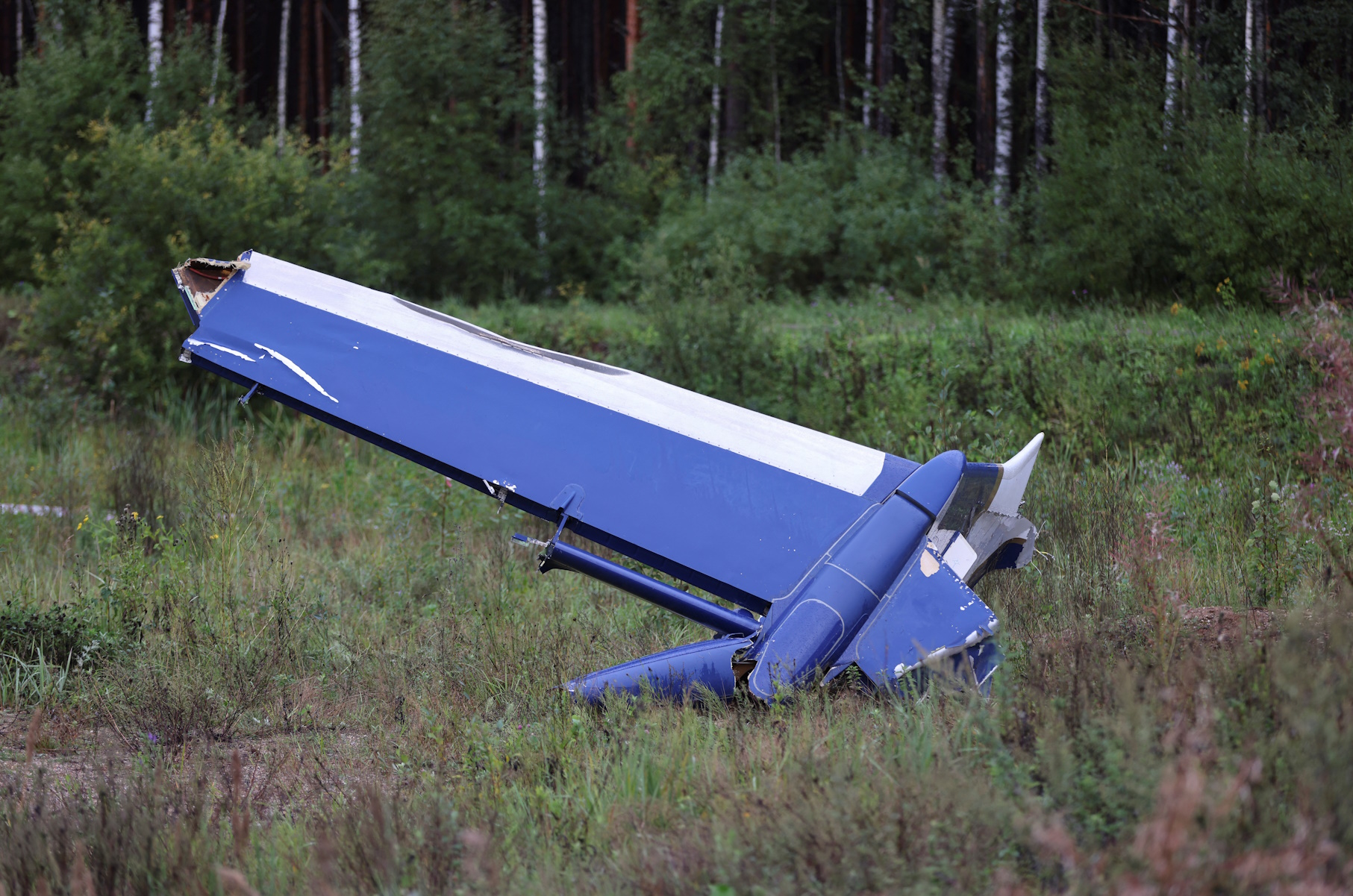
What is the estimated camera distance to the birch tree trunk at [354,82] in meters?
15.5

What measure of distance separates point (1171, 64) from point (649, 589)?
42.5 feet

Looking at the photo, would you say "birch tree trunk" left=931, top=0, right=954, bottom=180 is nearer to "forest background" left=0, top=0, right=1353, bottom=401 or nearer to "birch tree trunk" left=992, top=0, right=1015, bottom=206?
"forest background" left=0, top=0, right=1353, bottom=401

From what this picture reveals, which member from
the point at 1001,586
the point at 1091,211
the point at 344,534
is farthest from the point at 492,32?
the point at 1001,586

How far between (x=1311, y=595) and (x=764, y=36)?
19037mm

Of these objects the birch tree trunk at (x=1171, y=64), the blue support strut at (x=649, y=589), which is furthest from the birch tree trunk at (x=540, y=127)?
the blue support strut at (x=649, y=589)

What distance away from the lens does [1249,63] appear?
11.2 metres

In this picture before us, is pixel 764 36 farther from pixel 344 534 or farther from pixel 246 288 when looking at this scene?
pixel 246 288

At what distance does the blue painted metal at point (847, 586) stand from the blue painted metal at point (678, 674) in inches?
5.2

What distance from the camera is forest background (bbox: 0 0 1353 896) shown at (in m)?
2.27

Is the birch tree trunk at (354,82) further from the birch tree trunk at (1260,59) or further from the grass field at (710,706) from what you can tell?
the birch tree trunk at (1260,59)

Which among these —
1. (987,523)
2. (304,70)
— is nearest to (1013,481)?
(987,523)

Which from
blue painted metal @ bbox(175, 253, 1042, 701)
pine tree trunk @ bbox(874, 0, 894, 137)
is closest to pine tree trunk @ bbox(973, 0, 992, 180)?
pine tree trunk @ bbox(874, 0, 894, 137)

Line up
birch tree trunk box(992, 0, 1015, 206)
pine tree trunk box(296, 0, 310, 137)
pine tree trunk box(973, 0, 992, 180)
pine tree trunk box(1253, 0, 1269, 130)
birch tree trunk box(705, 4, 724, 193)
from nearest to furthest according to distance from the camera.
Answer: pine tree trunk box(1253, 0, 1269, 130), birch tree trunk box(992, 0, 1015, 206), pine tree trunk box(973, 0, 992, 180), birch tree trunk box(705, 4, 724, 193), pine tree trunk box(296, 0, 310, 137)

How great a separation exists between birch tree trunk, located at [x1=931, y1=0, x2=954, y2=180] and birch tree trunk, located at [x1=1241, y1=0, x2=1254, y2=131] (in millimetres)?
5242
